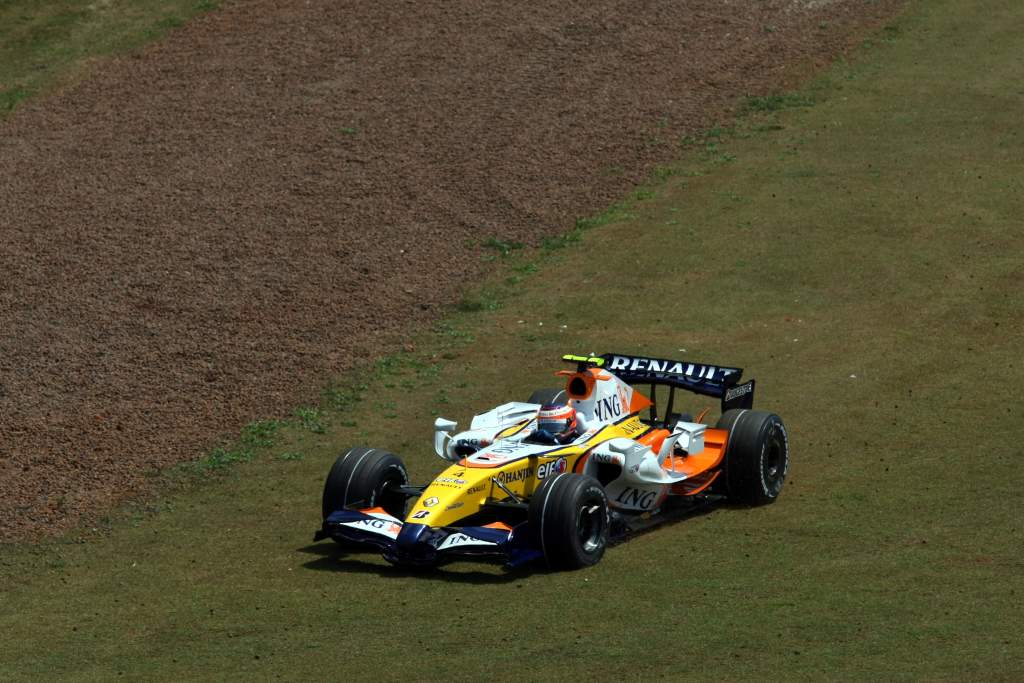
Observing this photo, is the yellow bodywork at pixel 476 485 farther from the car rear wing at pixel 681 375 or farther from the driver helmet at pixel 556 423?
the car rear wing at pixel 681 375

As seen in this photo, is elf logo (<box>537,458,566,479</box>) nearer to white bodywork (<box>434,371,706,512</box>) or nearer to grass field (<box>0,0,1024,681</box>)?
white bodywork (<box>434,371,706,512</box>)

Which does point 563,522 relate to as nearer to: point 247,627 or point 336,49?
point 247,627

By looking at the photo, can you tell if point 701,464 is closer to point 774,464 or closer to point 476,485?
point 774,464

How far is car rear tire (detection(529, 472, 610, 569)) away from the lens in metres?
14.1

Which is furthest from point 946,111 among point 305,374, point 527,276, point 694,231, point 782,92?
point 305,374

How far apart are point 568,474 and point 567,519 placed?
0.56 metres

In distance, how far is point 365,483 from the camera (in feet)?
50.2

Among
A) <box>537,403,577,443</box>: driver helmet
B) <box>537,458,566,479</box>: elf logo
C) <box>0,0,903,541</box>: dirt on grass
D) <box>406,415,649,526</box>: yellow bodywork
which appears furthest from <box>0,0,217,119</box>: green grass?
<box>537,458,566,479</box>: elf logo

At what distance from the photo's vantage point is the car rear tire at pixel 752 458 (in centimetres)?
1630

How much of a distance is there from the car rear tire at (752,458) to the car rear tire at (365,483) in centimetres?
376

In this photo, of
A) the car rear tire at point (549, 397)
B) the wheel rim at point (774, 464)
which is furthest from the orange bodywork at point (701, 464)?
the car rear tire at point (549, 397)

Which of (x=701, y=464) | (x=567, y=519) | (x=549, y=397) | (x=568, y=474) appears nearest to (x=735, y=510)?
(x=701, y=464)

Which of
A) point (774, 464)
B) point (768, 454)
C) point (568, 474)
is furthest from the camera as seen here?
point (774, 464)

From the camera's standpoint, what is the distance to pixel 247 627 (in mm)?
13367
